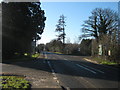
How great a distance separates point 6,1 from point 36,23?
649cm

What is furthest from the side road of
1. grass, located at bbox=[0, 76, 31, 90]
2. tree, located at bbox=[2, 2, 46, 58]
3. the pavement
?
tree, located at bbox=[2, 2, 46, 58]

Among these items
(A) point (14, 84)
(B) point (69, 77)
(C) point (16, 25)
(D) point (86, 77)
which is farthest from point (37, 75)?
(C) point (16, 25)

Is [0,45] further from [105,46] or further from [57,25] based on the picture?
[57,25]

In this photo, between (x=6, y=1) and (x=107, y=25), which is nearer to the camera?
(x=6, y=1)

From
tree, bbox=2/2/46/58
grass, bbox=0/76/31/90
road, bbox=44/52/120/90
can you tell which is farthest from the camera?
tree, bbox=2/2/46/58

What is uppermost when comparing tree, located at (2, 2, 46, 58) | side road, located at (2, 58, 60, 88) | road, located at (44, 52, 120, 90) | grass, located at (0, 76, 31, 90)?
tree, located at (2, 2, 46, 58)

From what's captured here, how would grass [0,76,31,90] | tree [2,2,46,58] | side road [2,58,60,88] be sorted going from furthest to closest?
tree [2,2,46,58], side road [2,58,60,88], grass [0,76,31,90]

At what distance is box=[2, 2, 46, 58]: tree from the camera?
2873 centimetres

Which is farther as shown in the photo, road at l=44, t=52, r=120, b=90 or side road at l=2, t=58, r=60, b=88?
road at l=44, t=52, r=120, b=90

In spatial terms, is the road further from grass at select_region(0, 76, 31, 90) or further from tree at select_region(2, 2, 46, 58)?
tree at select_region(2, 2, 46, 58)

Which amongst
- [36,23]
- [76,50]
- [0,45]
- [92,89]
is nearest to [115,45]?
[36,23]

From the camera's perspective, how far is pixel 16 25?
2947 centimetres

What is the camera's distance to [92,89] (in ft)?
29.1

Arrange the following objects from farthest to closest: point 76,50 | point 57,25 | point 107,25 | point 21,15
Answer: point 57,25
point 76,50
point 107,25
point 21,15
